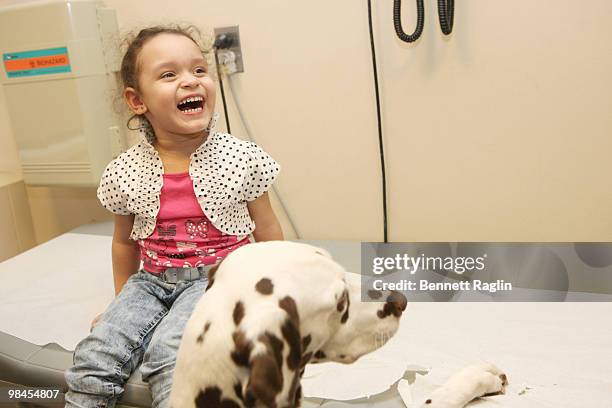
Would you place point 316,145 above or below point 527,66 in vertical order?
below

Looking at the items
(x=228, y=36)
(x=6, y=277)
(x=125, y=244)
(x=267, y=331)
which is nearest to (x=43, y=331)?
(x=125, y=244)

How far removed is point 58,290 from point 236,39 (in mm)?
1082

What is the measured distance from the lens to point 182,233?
4.53 feet

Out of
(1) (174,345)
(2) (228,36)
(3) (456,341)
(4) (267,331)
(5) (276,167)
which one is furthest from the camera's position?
(2) (228,36)

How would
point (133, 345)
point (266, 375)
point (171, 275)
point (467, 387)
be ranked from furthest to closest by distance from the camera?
point (171, 275) < point (133, 345) < point (467, 387) < point (266, 375)

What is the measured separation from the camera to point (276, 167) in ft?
4.79

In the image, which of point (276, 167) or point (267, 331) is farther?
point (276, 167)

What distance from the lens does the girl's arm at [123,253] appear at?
59.4 inches

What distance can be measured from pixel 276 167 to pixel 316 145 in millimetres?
663

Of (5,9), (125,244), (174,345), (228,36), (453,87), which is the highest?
(5,9)

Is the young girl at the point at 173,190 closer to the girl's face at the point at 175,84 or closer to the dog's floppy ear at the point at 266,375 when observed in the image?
the girl's face at the point at 175,84

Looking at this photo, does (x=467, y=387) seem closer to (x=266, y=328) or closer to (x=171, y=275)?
(x=266, y=328)

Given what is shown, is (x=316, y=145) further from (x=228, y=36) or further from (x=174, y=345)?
(x=174, y=345)
